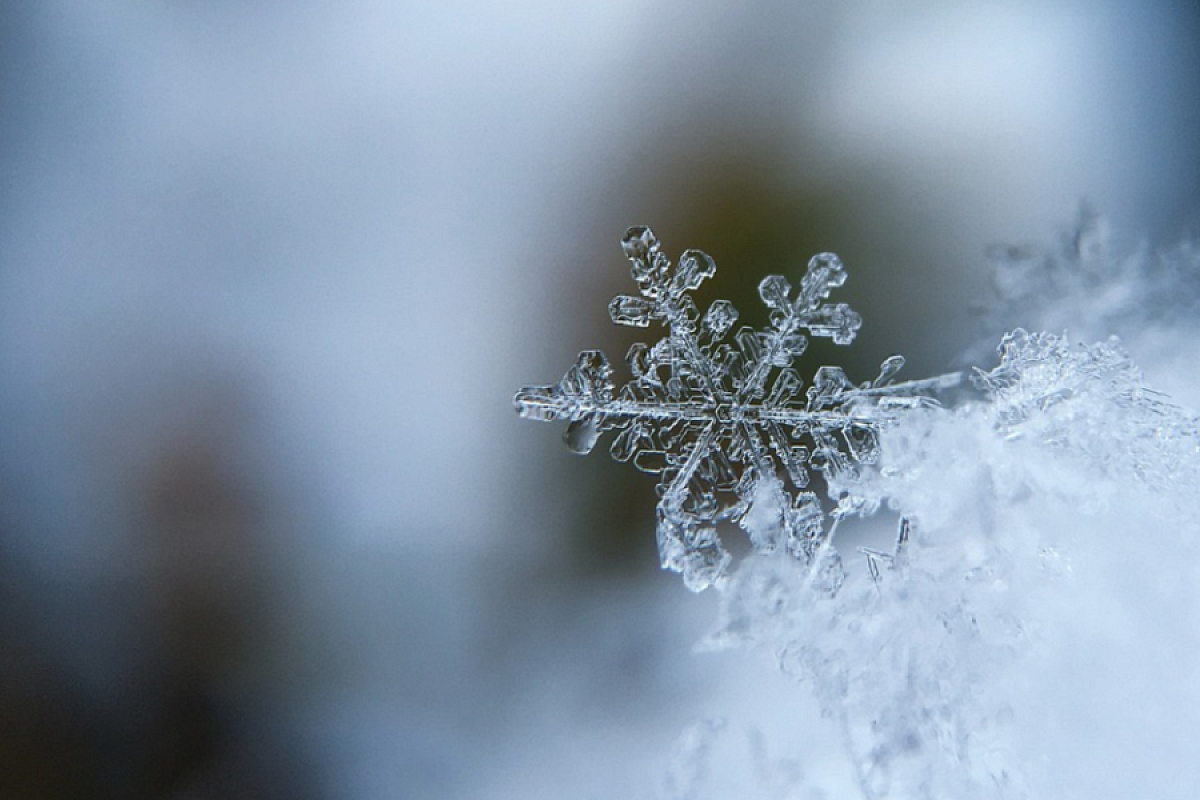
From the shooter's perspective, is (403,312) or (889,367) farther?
(403,312)

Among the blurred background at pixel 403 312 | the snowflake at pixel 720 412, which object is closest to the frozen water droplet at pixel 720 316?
the snowflake at pixel 720 412

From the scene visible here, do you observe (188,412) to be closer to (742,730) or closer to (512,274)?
(512,274)

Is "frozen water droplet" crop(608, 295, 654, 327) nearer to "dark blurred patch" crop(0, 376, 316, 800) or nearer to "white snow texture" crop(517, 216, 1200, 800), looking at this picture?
"white snow texture" crop(517, 216, 1200, 800)

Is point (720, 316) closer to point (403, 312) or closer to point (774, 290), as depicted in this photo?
point (774, 290)

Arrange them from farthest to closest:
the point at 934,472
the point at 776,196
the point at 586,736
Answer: the point at 776,196
the point at 586,736
the point at 934,472

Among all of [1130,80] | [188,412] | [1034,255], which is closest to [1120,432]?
[1034,255]

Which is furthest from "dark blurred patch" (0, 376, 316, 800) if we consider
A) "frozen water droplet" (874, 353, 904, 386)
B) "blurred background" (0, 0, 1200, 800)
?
"frozen water droplet" (874, 353, 904, 386)

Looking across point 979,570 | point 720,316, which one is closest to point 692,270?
point 720,316
